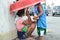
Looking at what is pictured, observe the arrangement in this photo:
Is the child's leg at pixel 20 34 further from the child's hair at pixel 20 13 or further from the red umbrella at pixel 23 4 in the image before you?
the red umbrella at pixel 23 4

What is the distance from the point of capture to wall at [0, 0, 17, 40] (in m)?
5.62

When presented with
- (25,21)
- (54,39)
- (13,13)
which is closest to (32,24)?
(25,21)

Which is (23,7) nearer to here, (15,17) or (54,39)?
(15,17)

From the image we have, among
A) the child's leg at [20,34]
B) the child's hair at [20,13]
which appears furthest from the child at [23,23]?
the child's leg at [20,34]

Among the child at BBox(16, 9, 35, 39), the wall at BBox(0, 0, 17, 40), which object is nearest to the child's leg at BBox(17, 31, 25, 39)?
the child at BBox(16, 9, 35, 39)

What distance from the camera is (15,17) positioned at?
6.40 metres

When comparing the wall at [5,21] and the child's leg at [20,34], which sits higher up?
the wall at [5,21]

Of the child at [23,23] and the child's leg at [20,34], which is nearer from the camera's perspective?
the child at [23,23]

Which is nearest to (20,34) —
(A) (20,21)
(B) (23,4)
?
(A) (20,21)

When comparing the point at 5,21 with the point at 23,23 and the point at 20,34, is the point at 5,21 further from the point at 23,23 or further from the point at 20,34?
the point at 20,34

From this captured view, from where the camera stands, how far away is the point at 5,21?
580 cm

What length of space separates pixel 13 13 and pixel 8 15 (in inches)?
10.8

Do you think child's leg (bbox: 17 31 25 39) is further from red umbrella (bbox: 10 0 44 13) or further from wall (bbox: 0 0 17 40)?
red umbrella (bbox: 10 0 44 13)

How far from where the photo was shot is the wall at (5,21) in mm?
5621
